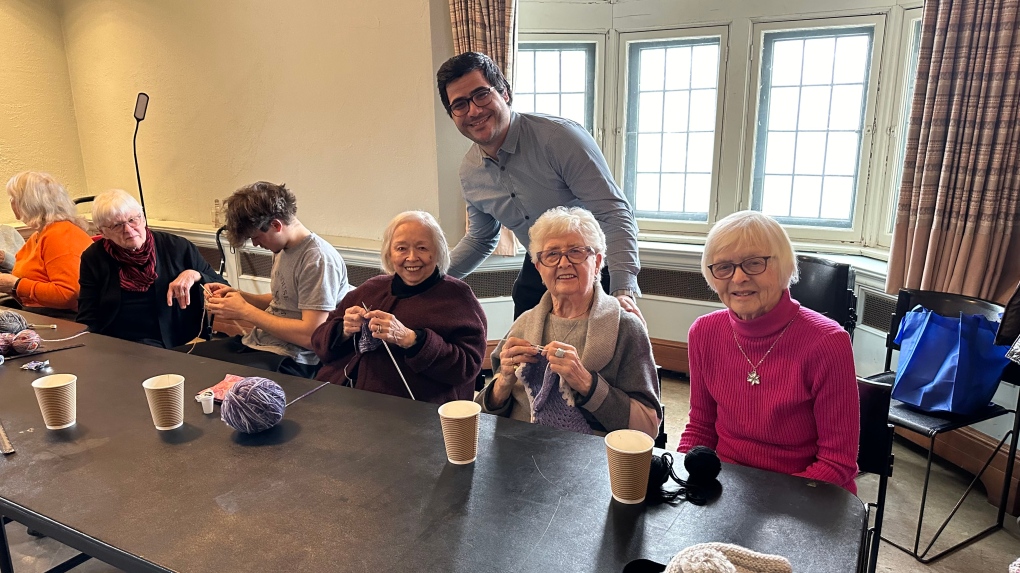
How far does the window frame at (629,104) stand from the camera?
3740mm

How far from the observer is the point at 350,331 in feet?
6.40

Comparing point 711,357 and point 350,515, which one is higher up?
point 711,357

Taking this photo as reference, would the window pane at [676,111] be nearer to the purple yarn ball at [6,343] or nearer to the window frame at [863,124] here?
the window frame at [863,124]

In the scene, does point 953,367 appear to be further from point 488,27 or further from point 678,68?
point 488,27

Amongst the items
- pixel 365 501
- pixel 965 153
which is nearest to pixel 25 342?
pixel 365 501

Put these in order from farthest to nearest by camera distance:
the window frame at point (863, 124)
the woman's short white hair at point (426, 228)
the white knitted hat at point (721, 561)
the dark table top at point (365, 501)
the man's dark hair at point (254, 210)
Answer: the window frame at point (863, 124) < the man's dark hair at point (254, 210) < the woman's short white hair at point (426, 228) < the dark table top at point (365, 501) < the white knitted hat at point (721, 561)

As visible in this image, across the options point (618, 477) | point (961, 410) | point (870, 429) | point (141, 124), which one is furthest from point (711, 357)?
point (141, 124)

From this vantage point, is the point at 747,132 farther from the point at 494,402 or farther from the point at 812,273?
the point at 494,402

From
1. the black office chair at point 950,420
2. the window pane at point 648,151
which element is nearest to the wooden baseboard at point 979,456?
the black office chair at point 950,420

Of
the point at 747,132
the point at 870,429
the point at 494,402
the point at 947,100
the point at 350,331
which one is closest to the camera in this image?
the point at 870,429

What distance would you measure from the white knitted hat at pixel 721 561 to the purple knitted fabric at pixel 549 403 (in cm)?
78

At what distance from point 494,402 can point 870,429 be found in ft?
3.08

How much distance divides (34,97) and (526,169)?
15.7 feet

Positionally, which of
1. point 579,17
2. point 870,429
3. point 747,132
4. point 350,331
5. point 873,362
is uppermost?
point 579,17
